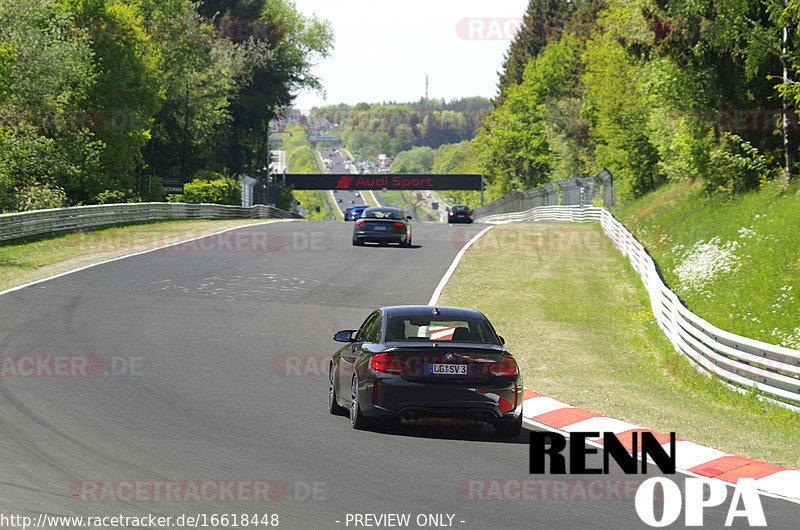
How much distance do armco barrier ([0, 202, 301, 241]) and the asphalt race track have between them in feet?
35.4

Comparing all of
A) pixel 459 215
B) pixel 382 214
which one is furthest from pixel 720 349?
pixel 459 215

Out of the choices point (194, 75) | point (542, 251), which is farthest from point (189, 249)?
point (194, 75)

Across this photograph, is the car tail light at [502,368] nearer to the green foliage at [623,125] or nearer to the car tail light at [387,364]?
the car tail light at [387,364]

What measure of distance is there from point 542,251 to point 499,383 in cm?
2610

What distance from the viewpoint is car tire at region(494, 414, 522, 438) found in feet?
34.0

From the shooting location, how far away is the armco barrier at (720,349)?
42.6 feet

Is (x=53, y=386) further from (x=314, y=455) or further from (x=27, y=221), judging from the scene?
(x=27, y=221)

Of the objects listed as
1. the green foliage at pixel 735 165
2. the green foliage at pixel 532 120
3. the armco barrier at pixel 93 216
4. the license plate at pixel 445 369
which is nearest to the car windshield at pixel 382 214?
the armco barrier at pixel 93 216

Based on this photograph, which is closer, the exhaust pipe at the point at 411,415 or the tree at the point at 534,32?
the exhaust pipe at the point at 411,415

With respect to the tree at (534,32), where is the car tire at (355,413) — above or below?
below

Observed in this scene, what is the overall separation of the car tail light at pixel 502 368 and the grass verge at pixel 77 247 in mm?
15940

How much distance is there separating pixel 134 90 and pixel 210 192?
1009cm

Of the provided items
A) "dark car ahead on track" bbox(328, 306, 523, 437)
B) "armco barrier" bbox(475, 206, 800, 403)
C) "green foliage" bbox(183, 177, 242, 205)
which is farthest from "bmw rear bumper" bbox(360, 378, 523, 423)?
"green foliage" bbox(183, 177, 242, 205)

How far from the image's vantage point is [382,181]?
116m
